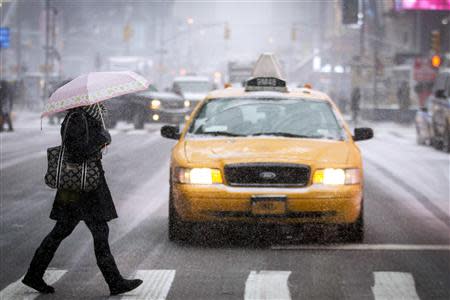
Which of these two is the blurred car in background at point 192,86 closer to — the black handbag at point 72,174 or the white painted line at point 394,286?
the white painted line at point 394,286

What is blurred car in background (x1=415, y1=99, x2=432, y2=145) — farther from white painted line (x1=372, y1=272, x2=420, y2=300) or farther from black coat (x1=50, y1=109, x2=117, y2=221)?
black coat (x1=50, y1=109, x2=117, y2=221)

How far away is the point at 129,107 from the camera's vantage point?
129 feet

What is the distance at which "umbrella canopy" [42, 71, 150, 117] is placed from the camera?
756 centimetres

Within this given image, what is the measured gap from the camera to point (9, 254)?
10023 millimetres

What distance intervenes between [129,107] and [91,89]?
105 feet

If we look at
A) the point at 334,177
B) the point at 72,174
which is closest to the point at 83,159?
the point at 72,174

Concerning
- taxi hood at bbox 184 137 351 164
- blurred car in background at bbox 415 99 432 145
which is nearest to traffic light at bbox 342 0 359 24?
blurred car in background at bbox 415 99 432 145

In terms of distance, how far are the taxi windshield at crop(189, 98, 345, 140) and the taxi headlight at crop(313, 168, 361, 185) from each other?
34.3 inches

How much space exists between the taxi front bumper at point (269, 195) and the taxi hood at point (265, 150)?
31cm

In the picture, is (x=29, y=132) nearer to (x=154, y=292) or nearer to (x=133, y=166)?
(x=133, y=166)

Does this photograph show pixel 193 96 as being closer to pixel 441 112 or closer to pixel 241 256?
pixel 441 112

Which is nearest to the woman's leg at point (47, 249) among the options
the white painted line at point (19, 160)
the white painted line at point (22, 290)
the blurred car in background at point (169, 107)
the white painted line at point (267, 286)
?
the white painted line at point (22, 290)

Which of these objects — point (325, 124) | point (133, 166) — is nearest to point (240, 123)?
point (325, 124)

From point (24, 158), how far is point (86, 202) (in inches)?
632
